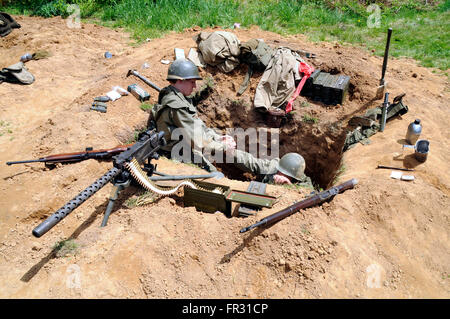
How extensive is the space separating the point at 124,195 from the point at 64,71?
19.7 ft

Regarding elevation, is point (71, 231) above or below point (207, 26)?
below

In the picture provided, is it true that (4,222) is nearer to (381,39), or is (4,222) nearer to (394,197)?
(394,197)

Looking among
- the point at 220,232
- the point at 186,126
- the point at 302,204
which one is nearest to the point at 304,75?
the point at 186,126

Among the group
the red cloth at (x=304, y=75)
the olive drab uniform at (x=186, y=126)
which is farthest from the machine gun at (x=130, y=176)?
the red cloth at (x=304, y=75)

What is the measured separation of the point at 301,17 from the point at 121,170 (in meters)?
9.71

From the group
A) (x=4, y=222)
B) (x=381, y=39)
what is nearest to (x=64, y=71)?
(x=4, y=222)

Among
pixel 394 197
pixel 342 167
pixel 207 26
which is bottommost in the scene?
pixel 342 167

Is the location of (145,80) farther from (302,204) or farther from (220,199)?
(302,204)

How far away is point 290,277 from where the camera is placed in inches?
147

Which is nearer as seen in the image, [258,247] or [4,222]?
[258,247]

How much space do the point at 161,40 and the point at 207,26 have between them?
1643mm

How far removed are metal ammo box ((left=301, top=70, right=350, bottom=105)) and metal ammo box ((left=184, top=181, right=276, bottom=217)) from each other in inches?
147

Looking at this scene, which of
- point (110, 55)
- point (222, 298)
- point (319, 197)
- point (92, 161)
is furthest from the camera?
point (110, 55)

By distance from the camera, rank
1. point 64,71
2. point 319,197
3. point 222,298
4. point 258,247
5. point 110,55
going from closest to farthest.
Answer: point 222,298
point 258,247
point 319,197
point 64,71
point 110,55
